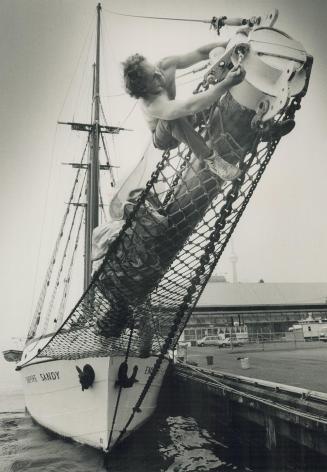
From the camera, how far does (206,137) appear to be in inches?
129


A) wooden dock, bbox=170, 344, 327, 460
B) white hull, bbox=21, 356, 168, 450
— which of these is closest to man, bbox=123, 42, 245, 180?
wooden dock, bbox=170, 344, 327, 460

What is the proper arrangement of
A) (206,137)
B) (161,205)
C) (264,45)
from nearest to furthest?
(264,45)
(206,137)
(161,205)

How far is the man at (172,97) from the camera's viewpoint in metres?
2.69

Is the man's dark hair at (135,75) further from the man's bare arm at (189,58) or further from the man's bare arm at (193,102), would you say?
the man's bare arm at (189,58)

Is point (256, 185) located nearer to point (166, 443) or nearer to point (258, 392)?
point (258, 392)

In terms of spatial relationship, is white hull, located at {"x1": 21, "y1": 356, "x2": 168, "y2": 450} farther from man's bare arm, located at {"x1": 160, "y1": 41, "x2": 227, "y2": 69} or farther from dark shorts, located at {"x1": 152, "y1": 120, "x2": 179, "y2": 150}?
man's bare arm, located at {"x1": 160, "y1": 41, "x2": 227, "y2": 69}

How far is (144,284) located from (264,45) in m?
2.90

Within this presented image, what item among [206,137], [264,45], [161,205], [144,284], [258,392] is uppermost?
[264,45]

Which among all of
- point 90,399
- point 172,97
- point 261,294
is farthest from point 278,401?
point 261,294

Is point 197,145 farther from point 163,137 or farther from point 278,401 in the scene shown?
point 278,401

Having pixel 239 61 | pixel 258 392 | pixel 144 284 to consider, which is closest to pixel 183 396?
pixel 258 392

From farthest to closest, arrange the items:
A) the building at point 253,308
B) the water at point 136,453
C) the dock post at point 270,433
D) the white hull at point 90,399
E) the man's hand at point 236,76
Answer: the building at point 253,308, the white hull at point 90,399, the water at point 136,453, the dock post at point 270,433, the man's hand at point 236,76

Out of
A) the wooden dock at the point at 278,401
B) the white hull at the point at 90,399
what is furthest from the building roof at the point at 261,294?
the white hull at the point at 90,399

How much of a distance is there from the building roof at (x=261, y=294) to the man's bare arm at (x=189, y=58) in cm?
3083
